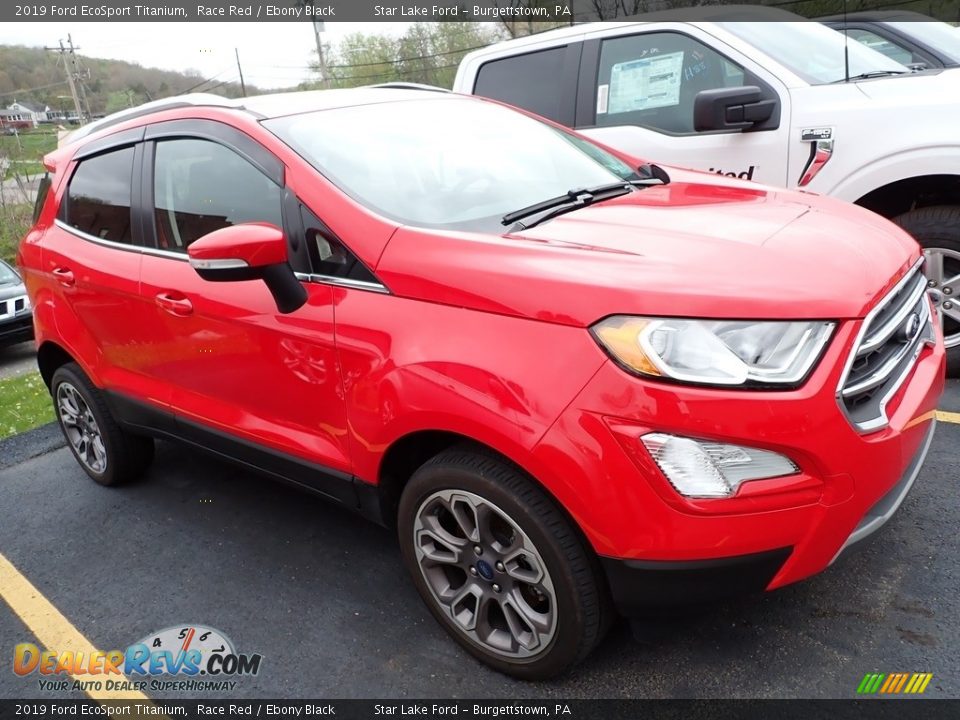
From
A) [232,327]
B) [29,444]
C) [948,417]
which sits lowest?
[29,444]

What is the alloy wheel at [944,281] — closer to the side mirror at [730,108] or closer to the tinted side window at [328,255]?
the side mirror at [730,108]

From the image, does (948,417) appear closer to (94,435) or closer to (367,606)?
(367,606)

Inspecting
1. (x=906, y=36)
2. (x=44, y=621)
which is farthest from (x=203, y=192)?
(x=906, y=36)

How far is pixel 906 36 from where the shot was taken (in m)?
4.33

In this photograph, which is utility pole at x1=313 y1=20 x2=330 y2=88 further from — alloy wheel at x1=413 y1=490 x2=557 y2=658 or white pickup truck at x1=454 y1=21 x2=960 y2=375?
alloy wheel at x1=413 y1=490 x2=557 y2=658

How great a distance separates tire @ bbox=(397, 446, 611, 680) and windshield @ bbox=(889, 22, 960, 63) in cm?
376

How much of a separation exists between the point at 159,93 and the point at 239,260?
88.1ft

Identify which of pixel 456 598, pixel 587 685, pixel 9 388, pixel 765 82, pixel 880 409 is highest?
pixel 765 82

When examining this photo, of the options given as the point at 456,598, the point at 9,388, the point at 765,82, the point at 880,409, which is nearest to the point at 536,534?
the point at 456,598

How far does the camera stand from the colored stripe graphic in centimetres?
205

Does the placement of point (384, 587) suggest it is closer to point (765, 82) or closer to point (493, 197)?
point (493, 197)

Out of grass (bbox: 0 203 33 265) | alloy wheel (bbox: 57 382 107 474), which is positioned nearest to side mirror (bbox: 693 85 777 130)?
alloy wheel (bbox: 57 382 107 474)

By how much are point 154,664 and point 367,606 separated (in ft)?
2.43

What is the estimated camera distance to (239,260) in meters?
2.23
